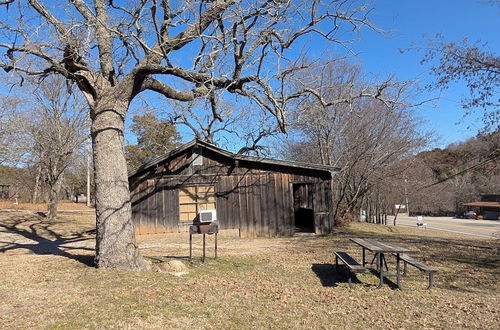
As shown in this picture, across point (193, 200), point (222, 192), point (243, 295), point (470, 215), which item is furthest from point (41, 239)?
point (470, 215)

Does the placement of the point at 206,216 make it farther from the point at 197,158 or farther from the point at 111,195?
the point at 197,158

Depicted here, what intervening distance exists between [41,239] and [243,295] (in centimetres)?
1063

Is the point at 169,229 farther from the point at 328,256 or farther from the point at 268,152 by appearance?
the point at 328,256

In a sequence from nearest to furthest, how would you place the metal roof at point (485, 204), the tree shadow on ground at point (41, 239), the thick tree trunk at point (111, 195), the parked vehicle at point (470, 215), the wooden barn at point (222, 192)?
1. the thick tree trunk at point (111, 195)
2. the tree shadow on ground at point (41, 239)
3. the wooden barn at point (222, 192)
4. the metal roof at point (485, 204)
5. the parked vehicle at point (470, 215)

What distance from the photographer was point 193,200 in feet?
50.8

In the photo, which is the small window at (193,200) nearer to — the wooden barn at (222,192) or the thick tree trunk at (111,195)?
the wooden barn at (222,192)

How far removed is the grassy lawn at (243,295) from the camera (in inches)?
194

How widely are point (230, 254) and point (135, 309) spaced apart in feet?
17.9

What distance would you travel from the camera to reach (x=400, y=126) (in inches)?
840

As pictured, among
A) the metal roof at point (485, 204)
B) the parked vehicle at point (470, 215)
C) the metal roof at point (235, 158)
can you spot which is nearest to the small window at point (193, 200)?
the metal roof at point (235, 158)

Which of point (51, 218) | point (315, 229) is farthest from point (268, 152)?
point (51, 218)

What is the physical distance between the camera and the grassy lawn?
4.92m

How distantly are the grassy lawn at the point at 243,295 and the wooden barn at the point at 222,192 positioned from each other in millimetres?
5150

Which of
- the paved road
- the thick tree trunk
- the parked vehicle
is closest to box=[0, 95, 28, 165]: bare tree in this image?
the thick tree trunk
